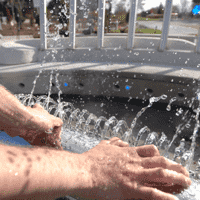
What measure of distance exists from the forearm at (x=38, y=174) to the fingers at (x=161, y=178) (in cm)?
30

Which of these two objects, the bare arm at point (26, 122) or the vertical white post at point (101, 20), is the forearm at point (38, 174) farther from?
the vertical white post at point (101, 20)

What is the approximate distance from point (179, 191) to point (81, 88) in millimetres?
5718

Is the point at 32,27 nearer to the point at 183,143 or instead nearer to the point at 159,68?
the point at 159,68

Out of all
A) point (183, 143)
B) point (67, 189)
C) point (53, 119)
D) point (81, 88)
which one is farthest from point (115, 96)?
point (67, 189)

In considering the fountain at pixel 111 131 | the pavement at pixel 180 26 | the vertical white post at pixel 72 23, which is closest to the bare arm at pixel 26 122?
the fountain at pixel 111 131

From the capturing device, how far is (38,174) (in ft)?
2.74

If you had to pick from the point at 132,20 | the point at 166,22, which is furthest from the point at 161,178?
the point at 132,20

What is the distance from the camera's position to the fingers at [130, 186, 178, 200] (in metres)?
1.02

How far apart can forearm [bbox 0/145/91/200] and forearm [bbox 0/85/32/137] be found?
356 millimetres

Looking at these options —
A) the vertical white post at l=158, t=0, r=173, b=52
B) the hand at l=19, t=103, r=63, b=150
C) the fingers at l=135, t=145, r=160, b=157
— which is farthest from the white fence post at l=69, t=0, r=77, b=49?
the fingers at l=135, t=145, r=160, b=157

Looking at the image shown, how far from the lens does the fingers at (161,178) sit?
1056 millimetres

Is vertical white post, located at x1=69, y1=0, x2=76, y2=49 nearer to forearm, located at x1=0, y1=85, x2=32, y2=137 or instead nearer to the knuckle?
forearm, located at x1=0, y1=85, x2=32, y2=137

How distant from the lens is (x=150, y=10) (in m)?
7.89

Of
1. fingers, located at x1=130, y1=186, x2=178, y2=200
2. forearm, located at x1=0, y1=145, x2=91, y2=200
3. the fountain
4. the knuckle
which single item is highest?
forearm, located at x1=0, y1=145, x2=91, y2=200
